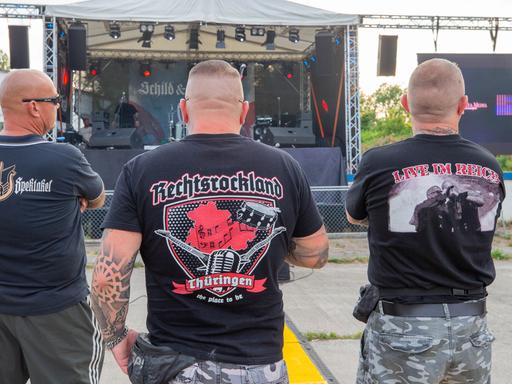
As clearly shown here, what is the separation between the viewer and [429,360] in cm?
219

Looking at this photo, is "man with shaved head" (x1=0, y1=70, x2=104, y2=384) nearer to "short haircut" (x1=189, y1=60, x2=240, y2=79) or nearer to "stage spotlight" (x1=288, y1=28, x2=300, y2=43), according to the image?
"short haircut" (x1=189, y1=60, x2=240, y2=79)

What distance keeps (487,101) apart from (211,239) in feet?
40.7

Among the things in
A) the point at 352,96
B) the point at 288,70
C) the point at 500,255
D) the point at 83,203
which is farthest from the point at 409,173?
the point at 288,70

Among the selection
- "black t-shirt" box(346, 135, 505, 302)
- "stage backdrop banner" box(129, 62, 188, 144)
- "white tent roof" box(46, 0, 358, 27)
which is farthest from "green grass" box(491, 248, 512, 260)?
"stage backdrop banner" box(129, 62, 188, 144)

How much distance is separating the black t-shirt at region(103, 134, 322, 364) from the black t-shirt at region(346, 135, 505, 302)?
606 mm

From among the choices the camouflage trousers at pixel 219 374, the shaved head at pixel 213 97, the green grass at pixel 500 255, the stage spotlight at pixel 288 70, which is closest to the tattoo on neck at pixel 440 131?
the shaved head at pixel 213 97

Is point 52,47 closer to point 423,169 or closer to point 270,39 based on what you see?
point 270,39

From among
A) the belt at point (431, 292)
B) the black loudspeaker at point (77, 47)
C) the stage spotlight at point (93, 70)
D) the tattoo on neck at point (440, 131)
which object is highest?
the black loudspeaker at point (77, 47)

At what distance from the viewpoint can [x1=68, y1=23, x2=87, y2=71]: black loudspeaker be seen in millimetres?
12816

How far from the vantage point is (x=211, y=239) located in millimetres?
1795

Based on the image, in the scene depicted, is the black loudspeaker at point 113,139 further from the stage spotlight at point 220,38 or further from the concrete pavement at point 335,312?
the concrete pavement at point 335,312

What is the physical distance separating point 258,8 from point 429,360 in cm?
→ 1096

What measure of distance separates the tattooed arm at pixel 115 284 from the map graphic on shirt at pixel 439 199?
103 centimetres

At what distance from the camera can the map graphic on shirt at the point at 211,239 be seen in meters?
1.79
